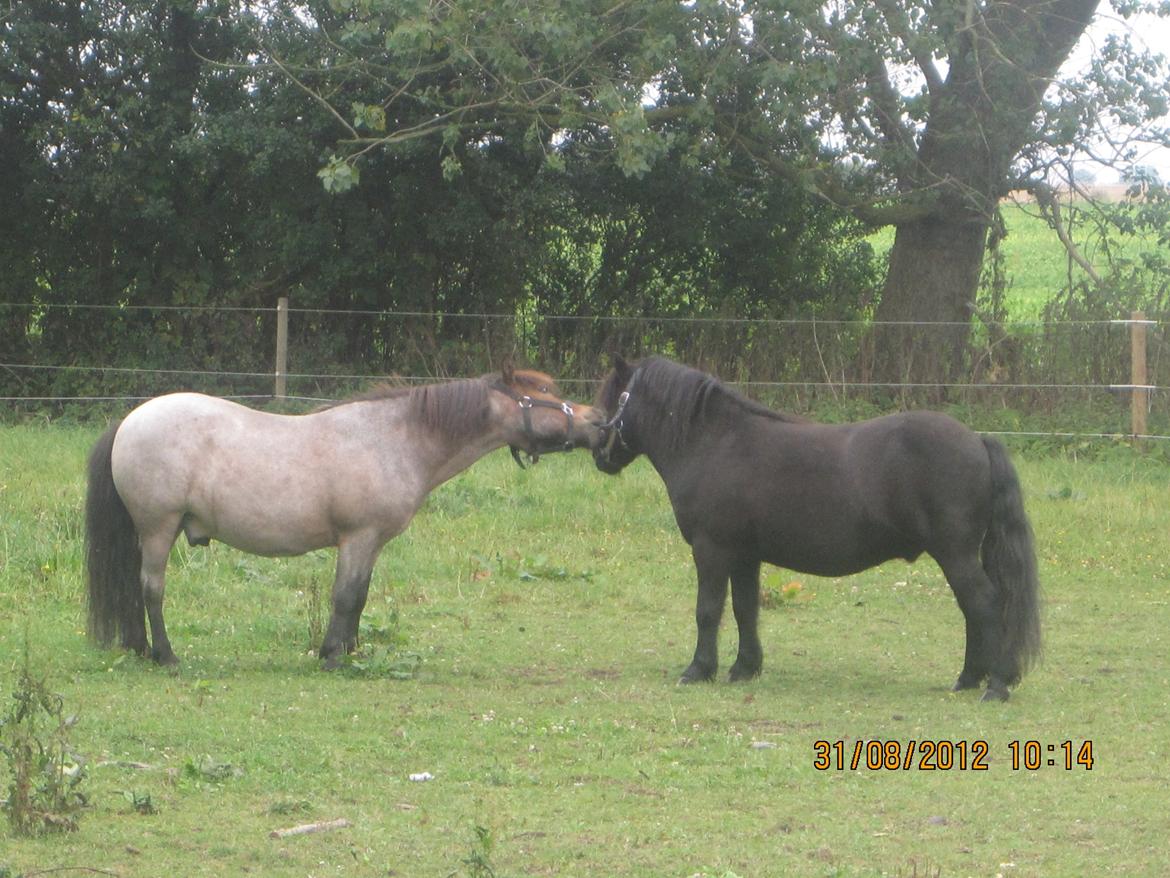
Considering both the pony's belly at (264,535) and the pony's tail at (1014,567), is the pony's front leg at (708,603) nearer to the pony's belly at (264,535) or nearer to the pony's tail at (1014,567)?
the pony's tail at (1014,567)

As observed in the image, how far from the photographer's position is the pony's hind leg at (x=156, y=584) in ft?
23.7

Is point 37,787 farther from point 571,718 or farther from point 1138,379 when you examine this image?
point 1138,379

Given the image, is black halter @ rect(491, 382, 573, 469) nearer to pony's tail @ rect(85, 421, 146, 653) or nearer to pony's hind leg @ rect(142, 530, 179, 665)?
pony's hind leg @ rect(142, 530, 179, 665)

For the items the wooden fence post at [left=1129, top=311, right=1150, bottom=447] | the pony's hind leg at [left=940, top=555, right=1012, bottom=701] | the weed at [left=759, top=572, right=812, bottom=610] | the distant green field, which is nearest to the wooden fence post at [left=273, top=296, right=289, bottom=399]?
the weed at [left=759, top=572, right=812, bottom=610]

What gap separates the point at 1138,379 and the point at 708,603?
29.5ft

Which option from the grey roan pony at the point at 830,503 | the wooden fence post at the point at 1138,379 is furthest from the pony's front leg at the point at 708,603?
the wooden fence post at the point at 1138,379

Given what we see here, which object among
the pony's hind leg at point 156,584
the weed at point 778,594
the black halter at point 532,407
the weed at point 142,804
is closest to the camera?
the weed at point 142,804

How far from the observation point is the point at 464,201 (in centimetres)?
1864

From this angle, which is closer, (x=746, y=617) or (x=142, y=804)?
(x=142, y=804)

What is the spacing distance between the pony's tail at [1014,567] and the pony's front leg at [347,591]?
305cm

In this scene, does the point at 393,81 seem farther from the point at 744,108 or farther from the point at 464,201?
the point at 744,108

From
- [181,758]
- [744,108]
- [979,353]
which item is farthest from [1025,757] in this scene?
[744,108]

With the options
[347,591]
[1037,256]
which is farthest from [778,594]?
[1037,256]

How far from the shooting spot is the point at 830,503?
6.93 metres
